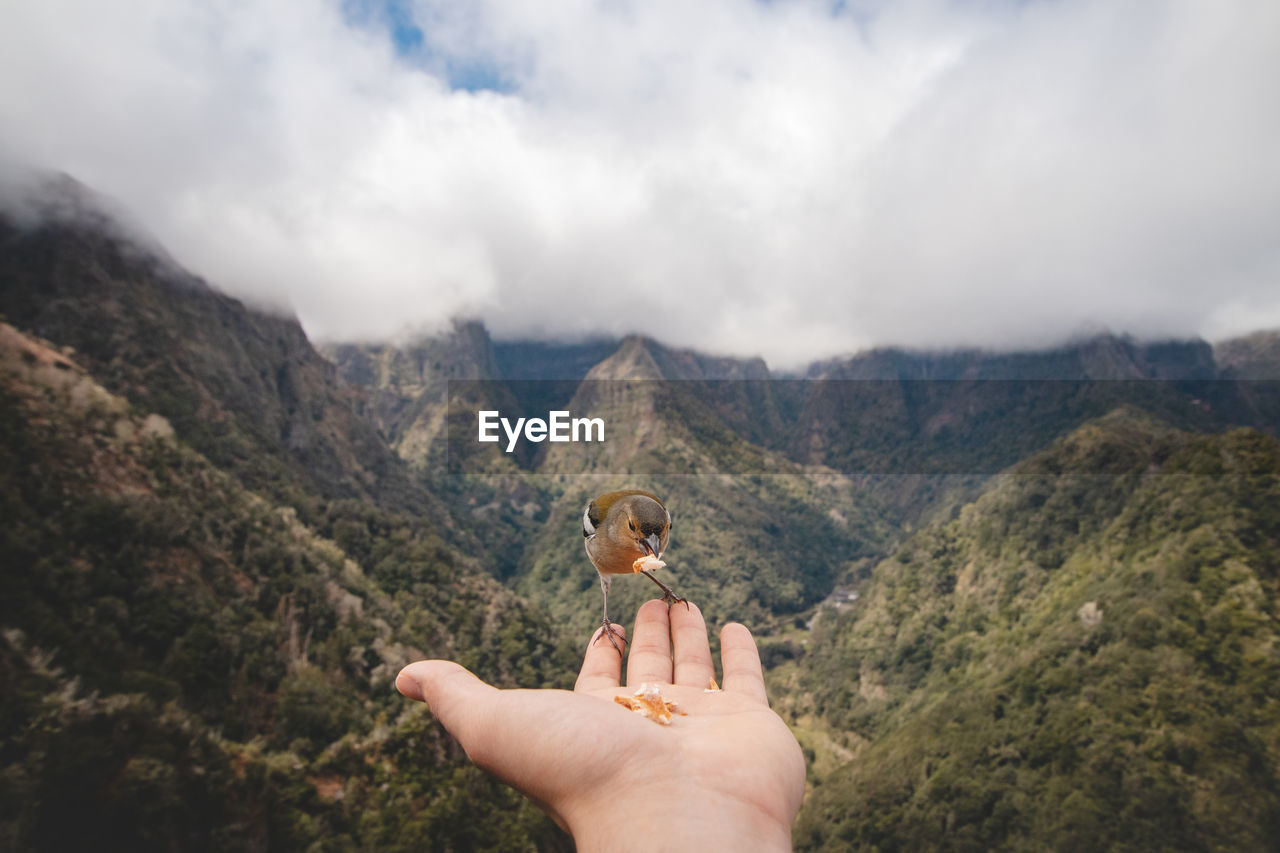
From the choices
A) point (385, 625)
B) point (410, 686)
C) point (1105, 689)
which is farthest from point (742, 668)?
point (1105, 689)

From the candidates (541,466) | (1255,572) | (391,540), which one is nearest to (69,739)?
(391,540)

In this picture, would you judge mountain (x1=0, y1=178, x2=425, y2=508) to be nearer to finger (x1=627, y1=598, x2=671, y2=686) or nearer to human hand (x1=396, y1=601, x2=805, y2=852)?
finger (x1=627, y1=598, x2=671, y2=686)

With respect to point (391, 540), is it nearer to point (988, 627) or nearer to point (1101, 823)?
point (1101, 823)

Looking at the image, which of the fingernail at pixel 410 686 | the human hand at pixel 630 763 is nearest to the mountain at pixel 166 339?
the fingernail at pixel 410 686

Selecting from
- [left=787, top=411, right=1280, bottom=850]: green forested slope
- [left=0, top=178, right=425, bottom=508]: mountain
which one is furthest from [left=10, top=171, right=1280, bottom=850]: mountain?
[left=0, top=178, right=425, bottom=508]: mountain

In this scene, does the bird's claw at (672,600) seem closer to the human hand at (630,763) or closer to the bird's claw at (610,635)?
the bird's claw at (610,635)

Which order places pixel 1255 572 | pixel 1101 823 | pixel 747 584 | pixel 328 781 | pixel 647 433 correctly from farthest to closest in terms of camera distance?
pixel 647 433, pixel 747 584, pixel 1255 572, pixel 1101 823, pixel 328 781
